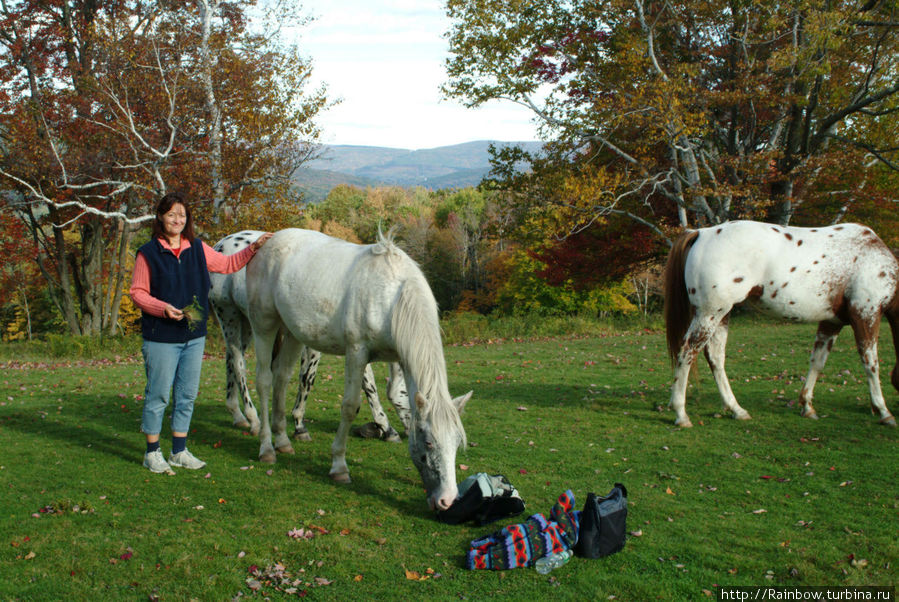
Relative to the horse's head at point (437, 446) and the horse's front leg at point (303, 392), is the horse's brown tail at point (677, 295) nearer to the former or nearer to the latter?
the horse's head at point (437, 446)

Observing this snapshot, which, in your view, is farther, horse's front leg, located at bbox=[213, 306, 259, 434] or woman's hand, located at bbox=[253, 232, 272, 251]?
horse's front leg, located at bbox=[213, 306, 259, 434]

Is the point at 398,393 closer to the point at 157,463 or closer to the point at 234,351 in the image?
the point at 234,351

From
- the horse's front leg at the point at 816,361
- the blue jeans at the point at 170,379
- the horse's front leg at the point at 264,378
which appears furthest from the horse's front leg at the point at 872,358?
the blue jeans at the point at 170,379

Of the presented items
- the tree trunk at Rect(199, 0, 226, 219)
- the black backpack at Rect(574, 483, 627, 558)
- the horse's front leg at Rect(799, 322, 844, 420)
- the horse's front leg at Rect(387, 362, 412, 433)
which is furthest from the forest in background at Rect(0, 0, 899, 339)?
the black backpack at Rect(574, 483, 627, 558)

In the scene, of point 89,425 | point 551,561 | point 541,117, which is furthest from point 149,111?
point 551,561

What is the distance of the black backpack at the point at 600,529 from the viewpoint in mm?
3891

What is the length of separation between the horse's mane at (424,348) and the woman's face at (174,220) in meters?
2.13

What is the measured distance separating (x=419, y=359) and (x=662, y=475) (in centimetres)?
259

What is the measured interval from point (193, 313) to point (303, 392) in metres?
1.85

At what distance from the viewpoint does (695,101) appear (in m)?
17.3

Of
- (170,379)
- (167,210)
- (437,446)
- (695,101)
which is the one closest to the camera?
(437,446)

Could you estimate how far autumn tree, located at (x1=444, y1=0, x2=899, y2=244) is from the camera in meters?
16.6

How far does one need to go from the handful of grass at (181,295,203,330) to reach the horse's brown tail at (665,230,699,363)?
5218mm

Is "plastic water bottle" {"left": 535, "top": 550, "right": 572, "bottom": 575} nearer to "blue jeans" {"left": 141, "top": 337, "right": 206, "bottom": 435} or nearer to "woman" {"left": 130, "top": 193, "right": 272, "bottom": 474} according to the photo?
"blue jeans" {"left": 141, "top": 337, "right": 206, "bottom": 435}
